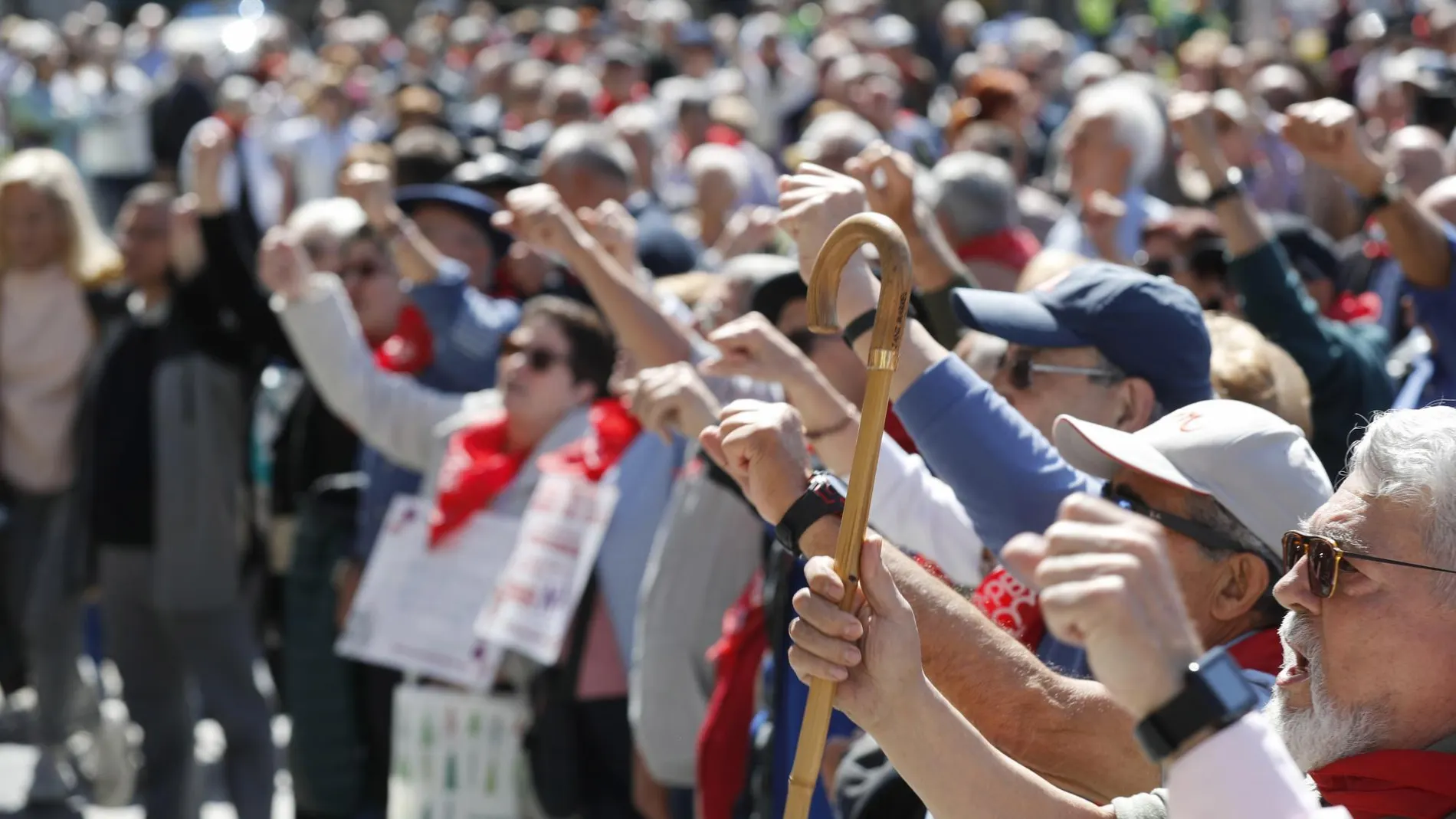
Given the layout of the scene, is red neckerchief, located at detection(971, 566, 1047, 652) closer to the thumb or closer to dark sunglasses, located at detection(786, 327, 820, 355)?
the thumb

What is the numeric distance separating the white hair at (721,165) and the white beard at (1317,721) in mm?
5057

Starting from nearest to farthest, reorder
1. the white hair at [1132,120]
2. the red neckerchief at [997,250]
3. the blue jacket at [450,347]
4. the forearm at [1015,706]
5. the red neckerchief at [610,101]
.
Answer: the forearm at [1015,706] < the red neckerchief at [997,250] < the blue jacket at [450,347] < the white hair at [1132,120] < the red neckerchief at [610,101]

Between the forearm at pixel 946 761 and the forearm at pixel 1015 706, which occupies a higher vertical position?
the forearm at pixel 946 761

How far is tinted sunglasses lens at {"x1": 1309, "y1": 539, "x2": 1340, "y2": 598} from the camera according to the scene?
2.12m

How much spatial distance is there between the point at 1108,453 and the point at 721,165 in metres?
4.73

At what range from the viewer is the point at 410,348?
5.47 metres

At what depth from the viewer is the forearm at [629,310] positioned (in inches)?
151

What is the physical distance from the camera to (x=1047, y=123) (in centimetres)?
1100

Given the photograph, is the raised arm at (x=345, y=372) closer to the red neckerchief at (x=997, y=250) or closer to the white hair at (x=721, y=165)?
the red neckerchief at (x=997, y=250)

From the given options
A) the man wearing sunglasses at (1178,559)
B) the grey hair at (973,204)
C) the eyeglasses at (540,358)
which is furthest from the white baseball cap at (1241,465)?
the grey hair at (973,204)

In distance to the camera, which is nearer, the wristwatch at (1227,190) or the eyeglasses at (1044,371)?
the eyeglasses at (1044,371)

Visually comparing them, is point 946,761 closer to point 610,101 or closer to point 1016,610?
point 1016,610

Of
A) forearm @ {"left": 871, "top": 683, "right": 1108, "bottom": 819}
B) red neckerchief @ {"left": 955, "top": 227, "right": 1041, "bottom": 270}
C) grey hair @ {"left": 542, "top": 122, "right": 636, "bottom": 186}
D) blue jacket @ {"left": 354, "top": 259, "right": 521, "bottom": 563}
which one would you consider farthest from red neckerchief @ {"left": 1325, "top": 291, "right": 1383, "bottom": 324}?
forearm @ {"left": 871, "top": 683, "right": 1108, "bottom": 819}

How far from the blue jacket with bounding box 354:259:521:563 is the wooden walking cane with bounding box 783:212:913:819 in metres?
3.25
